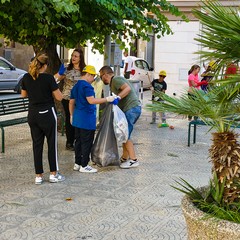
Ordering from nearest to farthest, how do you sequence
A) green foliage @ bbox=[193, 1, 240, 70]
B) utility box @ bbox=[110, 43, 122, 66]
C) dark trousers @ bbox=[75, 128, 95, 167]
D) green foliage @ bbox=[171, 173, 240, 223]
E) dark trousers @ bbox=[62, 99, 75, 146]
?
green foliage @ bbox=[193, 1, 240, 70], green foliage @ bbox=[171, 173, 240, 223], dark trousers @ bbox=[75, 128, 95, 167], dark trousers @ bbox=[62, 99, 75, 146], utility box @ bbox=[110, 43, 122, 66]

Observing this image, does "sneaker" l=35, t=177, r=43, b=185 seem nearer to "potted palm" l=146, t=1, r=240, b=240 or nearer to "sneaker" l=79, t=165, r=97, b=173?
"sneaker" l=79, t=165, r=97, b=173

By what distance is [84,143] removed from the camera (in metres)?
7.36

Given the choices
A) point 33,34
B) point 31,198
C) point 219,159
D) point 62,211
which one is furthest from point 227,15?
point 33,34

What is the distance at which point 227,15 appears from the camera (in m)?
3.18

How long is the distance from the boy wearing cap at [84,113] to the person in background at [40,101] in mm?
593

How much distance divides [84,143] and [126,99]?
38.6 inches

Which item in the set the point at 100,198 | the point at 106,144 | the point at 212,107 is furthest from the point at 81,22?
the point at 212,107

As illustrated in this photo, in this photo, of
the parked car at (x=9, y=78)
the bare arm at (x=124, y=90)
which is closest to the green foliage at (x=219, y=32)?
the bare arm at (x=124, y=90)

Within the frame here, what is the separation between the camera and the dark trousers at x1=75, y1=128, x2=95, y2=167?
7345 millimetres

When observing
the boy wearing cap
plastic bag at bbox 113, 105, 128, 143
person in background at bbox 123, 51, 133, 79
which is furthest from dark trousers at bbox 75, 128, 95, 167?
person in background at bbox 123, 51, 133, 79

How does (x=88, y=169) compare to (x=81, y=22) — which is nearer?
(x=88, y=169)

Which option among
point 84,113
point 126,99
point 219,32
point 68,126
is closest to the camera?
point 219,32

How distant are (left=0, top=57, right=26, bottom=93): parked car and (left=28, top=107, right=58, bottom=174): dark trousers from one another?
14.1 metres

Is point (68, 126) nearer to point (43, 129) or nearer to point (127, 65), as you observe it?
point (43, 129)
